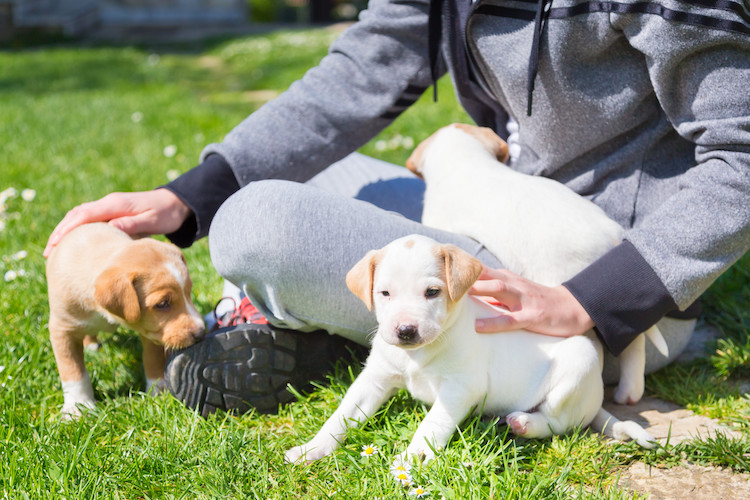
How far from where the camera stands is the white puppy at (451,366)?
194 cm

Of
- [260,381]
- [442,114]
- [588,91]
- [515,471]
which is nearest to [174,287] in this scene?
[260,381]

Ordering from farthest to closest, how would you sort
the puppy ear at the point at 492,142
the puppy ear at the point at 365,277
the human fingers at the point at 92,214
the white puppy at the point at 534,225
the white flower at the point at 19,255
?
1. the white flower at the point at 19,255
2. the puppy ear at the point at 492,142
3. the human fingers at the point at 92,214
4. the white puppy at the point at 534,225
5. the puppy ear at the point at 365,277

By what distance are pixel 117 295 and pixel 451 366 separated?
43.6 inches

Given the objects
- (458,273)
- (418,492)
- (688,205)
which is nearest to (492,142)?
(688,205)

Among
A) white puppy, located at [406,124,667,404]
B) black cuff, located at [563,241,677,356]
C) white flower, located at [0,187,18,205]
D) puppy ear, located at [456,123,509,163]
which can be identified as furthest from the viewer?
white flower, located at [0,187,18,205]

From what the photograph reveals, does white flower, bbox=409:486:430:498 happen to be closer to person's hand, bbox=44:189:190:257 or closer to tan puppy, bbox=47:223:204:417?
tan puppy, bbox=47:223:204:417

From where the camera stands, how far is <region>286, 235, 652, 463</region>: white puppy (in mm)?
1936

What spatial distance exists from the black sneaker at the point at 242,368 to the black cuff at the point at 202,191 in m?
0.51

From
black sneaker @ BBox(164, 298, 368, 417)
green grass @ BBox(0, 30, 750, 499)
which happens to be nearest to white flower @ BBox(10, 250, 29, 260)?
green grass @ BBox(0, 30, 750, 499)

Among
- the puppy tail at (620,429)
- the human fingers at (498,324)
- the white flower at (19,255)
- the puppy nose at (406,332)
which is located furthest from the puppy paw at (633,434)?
the white flower at (19,255)

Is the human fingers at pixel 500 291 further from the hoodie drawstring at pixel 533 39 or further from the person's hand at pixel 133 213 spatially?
the person's hand at pixel 133 213

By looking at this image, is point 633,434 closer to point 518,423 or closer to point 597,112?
point 518,423

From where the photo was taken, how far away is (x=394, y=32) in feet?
9.66

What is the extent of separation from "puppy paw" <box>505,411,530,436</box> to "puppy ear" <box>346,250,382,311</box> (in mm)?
538
